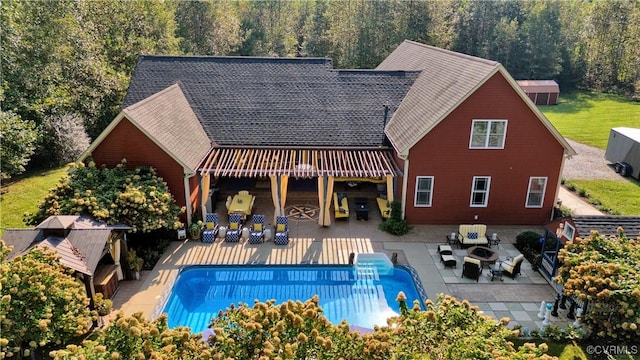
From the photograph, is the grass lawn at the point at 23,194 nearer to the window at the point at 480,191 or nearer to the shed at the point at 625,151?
the window at the point at 480,191

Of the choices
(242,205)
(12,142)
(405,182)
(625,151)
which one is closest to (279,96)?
(242,205)

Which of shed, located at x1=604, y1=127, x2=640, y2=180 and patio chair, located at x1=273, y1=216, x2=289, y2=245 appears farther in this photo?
shed, located at x1=604, y1=127, x2=640, y2=180

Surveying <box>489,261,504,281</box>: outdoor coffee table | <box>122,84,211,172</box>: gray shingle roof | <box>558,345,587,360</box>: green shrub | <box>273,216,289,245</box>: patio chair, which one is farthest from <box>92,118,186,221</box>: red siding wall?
<box>558,345,587,360</box>: green shrub

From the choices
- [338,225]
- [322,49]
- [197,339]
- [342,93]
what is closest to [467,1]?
[322,49]

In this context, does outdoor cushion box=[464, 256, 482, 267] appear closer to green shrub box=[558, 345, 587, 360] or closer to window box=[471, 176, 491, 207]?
green shrub box=[558, 345, 587, 360]

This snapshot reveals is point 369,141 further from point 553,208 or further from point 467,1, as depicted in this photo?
point 467,1

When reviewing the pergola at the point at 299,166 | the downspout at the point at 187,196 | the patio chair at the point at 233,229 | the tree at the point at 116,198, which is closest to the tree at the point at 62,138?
the tree at the point at 116,198
